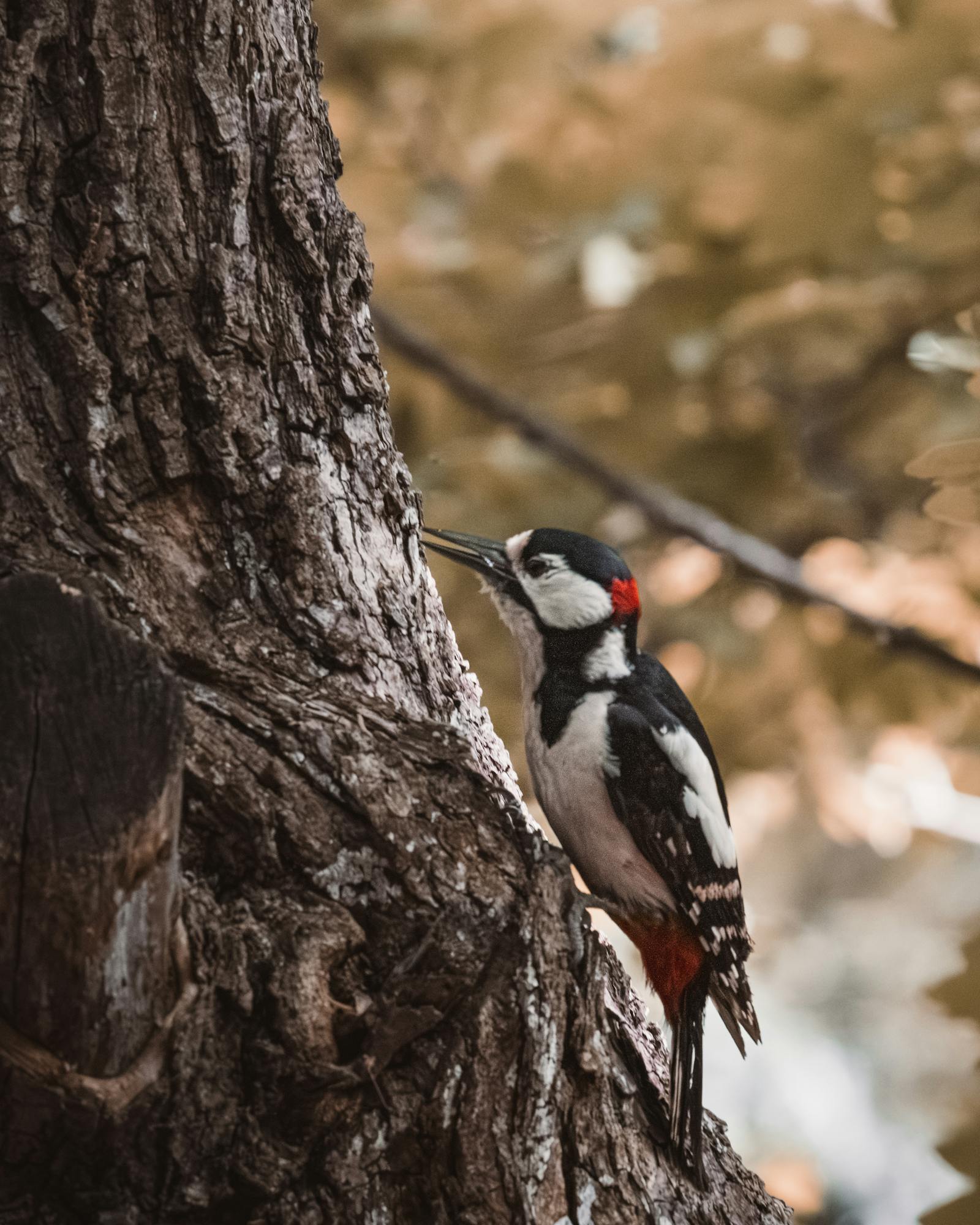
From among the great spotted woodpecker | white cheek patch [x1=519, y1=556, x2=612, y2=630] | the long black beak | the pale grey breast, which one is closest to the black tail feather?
the great spotted woodpecker

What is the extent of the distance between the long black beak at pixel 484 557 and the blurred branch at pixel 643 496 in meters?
1.35

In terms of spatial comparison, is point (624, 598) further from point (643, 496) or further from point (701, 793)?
point (643, 496)

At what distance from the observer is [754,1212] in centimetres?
174

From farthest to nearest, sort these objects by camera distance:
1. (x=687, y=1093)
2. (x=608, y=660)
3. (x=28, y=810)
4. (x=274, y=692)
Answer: (x=608, y=660) → (x=687, y=1093) → (x=274, y=692) → (x=28, y=810)

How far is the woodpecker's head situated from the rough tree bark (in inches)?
29.5

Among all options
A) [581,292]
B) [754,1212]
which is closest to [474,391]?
[581,292]

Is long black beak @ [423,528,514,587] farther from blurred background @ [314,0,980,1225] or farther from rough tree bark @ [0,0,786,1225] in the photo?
rough tree bark @ [0,0,786,1225]

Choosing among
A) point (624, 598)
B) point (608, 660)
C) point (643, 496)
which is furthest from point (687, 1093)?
point (643, 496)

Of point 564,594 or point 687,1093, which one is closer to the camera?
point 687,1093

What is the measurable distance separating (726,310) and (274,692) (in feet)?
9.18

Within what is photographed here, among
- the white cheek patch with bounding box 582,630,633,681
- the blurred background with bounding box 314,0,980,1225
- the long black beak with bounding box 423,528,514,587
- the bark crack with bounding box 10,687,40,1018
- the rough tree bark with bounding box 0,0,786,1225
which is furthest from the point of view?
the blurred background with bounding box 314,0,980,1225

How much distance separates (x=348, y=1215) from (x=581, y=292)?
3.26 m

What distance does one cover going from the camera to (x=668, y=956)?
7.73 feet

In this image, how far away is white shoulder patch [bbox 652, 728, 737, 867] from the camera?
237 cm
